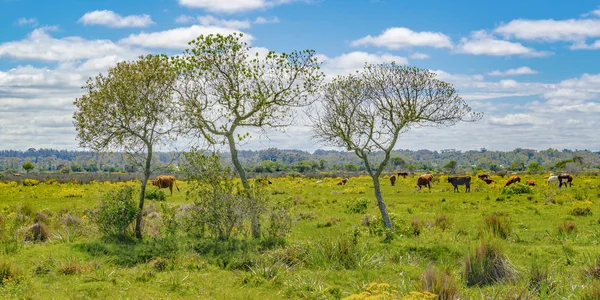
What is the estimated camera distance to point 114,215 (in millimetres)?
20703

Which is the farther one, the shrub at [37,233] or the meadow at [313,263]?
the shrub at [37,233]

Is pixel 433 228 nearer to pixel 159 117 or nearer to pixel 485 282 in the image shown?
pixel 485 282

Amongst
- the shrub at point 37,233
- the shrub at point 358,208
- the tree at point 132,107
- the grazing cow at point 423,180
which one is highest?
the tree at point 132,107

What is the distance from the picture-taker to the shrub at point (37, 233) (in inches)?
818

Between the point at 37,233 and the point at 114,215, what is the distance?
11.6 ft

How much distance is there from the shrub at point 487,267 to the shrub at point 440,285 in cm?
266

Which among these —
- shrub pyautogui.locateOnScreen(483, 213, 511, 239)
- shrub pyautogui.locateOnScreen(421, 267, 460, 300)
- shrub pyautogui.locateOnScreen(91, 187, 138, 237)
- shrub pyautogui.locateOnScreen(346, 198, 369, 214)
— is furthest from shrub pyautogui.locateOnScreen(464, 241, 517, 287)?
shrub pyautogui.locateOnScreen(346, 198, 369, 214)

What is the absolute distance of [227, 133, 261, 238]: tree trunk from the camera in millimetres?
20422

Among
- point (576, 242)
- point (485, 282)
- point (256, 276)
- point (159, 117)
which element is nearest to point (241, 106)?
point (159, 117)

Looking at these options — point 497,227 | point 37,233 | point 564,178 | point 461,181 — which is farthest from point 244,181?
point 564,178

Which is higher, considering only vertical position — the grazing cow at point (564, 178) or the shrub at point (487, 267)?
the grazing cow at point (564, 178)

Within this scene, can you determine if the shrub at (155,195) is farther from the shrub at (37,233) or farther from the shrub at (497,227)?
the shrub at (497,227)

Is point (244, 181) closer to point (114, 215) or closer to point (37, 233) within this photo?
point (114, 215)

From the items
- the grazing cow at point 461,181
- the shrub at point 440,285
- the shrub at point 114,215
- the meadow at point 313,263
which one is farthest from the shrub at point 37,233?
the grazing cow at point 461,181
